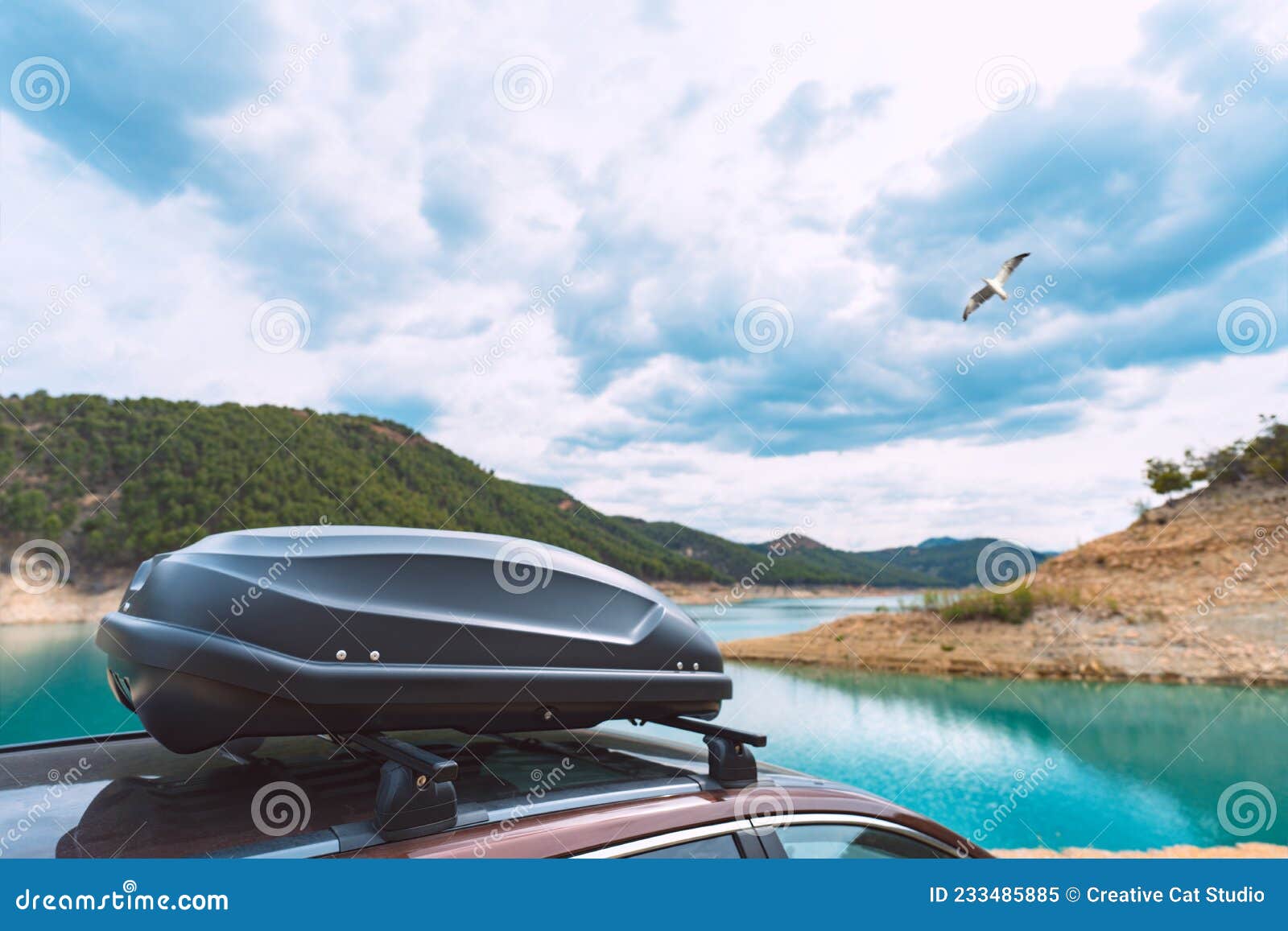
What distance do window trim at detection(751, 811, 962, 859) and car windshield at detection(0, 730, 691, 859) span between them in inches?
8.3

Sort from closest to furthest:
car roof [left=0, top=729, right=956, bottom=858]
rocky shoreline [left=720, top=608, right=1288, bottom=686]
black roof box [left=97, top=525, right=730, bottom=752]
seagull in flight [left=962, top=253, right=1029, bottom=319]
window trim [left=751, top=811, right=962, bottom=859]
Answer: car roof [left=0, top=729, right=956, bottom=858] < black roof box [left=97, top=525, right=730, bottom=752] < window trim [left=751, top=811, right=962, bottom=859] < seagull in flight [left=962, top=253, right=1029, bottom=319] < rocky shoreline [left=720, top=608, right=1288, bottom=686]

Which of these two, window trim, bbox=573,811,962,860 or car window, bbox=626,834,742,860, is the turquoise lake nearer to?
window trim, bbox=573,811,962,860

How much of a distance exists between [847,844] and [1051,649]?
20801mm

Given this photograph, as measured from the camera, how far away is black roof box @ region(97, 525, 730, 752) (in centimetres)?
123

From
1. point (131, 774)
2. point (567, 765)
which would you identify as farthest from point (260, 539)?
point (567, 765)

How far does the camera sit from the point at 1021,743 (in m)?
12.3

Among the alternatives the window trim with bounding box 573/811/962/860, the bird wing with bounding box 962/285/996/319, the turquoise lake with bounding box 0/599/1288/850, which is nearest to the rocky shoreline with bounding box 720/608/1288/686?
the turquoise lake with bounding box 0/599/1288/850

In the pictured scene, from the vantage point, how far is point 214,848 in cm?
108

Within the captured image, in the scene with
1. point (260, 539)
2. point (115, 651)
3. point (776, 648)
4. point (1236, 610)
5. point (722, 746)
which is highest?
point (260, 539)

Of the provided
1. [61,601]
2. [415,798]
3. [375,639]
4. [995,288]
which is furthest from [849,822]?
[61,601]

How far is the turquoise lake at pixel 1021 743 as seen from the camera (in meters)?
8.77

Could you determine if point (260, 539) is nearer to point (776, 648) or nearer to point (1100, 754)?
point (1100, 754)

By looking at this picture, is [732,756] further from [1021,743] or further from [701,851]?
[1021,743]

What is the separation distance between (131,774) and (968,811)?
9756 mm
